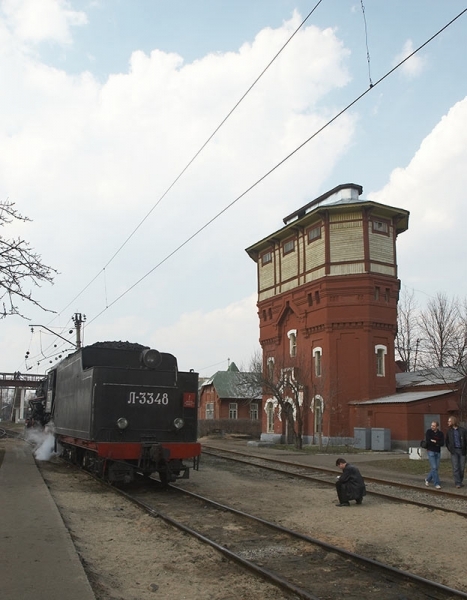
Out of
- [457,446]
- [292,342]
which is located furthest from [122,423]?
[292,342]

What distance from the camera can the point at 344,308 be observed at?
111 ft

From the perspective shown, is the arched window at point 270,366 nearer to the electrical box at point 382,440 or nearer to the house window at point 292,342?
the house window at point 292,342

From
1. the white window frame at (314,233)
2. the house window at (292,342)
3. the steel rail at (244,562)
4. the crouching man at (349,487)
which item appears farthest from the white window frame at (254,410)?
the steel rail at (244,562)

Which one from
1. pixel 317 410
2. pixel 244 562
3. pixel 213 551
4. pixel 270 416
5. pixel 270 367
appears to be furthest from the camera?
pixel 270 416

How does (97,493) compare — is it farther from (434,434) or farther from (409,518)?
(434,434)

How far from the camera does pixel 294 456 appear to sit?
2489 cm

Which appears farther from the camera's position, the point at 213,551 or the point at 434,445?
the point at 434,445

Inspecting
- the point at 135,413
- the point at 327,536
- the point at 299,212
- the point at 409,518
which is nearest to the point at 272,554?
the point at 327,536

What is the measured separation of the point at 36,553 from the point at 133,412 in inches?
243

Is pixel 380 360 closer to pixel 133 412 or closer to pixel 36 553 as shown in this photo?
pixel 133 412

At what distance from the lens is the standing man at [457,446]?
13.9 metres

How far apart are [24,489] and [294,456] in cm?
1484

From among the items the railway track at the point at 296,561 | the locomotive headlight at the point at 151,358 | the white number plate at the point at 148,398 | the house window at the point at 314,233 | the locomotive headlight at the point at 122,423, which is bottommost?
the railway track at the point at 296,561

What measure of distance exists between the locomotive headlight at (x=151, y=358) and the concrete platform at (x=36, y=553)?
3444mm
